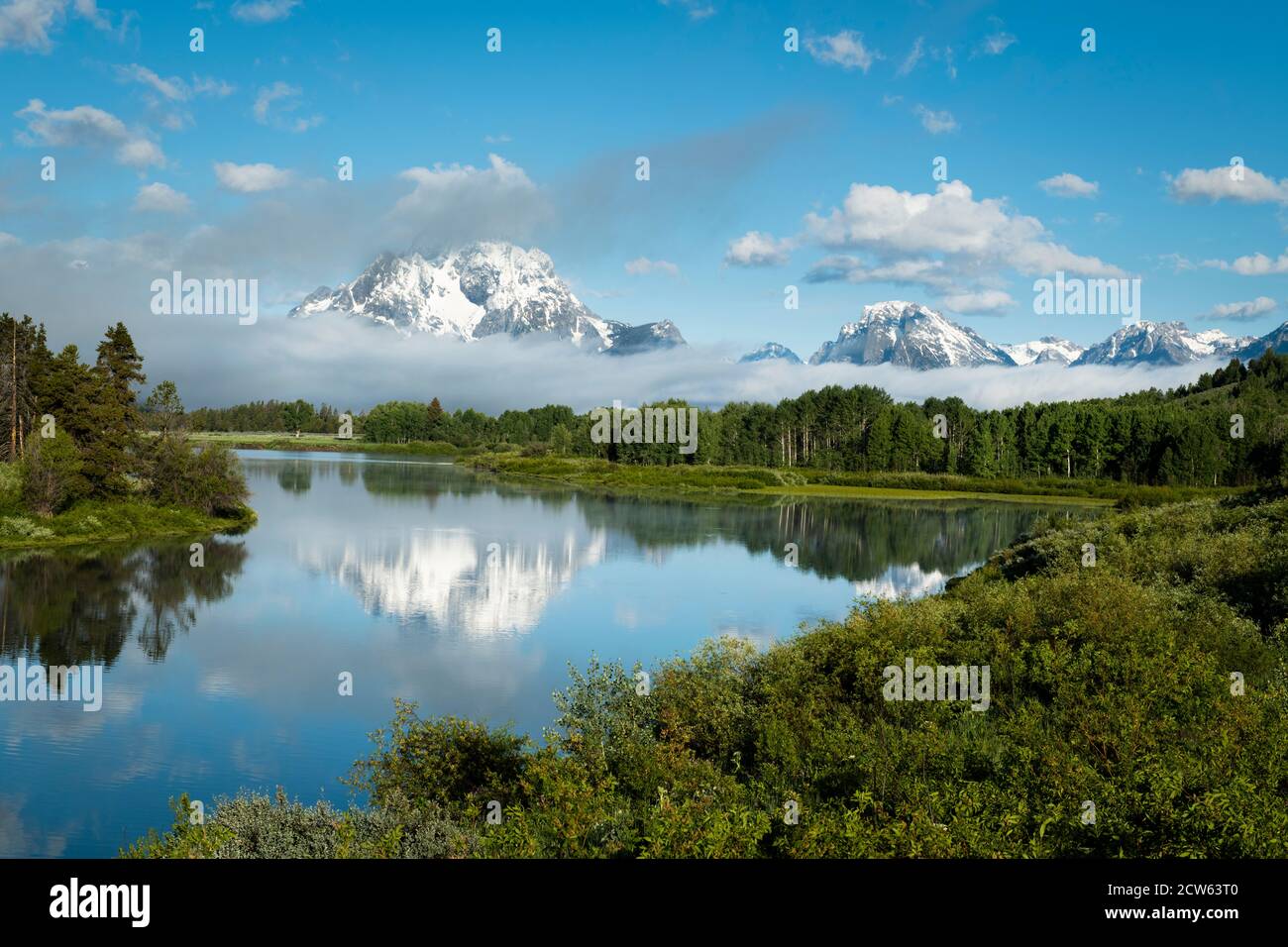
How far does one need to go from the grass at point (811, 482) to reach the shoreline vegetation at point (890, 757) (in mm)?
102633

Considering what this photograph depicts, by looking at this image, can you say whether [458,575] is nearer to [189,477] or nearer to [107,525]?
[107,525]

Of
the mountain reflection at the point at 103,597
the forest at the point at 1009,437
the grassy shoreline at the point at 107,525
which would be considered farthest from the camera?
the forest at the point at 1009,437

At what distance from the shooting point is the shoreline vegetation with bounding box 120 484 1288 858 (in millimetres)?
11258

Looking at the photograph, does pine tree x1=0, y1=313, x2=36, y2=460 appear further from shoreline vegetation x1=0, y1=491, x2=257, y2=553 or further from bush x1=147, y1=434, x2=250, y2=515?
shoreline vegetation x1=0, y1=491, x2=257, y2=553

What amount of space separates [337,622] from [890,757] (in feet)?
101

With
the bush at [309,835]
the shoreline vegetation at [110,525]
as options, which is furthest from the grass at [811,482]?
the bush at [309,835]

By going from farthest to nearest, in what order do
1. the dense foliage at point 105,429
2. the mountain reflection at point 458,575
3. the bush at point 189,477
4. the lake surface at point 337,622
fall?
the bush at point 189,477 → the dense foliage at point 105,429 → the mountain reflection at point 458,575 → the lake surface at point 337,622

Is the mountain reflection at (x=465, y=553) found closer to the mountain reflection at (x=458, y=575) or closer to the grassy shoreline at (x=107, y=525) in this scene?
the mountain reflection at (x=458, y=575)

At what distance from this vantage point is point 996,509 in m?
108

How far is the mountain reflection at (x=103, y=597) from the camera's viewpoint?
34156 mm

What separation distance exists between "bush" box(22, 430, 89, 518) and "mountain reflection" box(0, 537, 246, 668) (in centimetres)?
592
